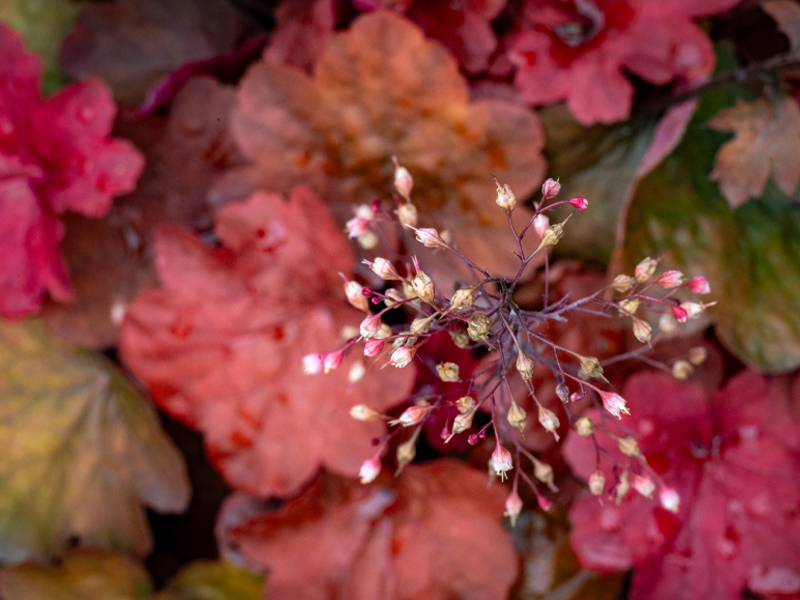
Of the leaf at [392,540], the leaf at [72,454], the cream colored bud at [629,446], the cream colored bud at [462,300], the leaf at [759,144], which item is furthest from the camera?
the leaf at [72,454]

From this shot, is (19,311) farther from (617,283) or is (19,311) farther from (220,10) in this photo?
(617,283)

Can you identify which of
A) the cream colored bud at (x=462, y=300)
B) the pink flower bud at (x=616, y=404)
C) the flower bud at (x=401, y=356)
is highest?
the cream colored bud at (x=462, y=300)

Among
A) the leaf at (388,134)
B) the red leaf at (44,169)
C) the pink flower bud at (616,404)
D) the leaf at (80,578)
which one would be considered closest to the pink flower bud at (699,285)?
the pink flower bud at (616,404)

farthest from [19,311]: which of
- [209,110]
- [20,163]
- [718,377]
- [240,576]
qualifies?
[718,377]

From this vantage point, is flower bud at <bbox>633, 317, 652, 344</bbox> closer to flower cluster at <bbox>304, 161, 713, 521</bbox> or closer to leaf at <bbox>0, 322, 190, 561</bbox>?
flower cluster at <bbox>304, 161, 713, 521</bbox>

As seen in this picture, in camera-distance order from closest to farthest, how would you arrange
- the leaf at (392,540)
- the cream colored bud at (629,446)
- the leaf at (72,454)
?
the cream colored bud at (629,446)
the leaf at (392,540)
the leaf at (72,454)

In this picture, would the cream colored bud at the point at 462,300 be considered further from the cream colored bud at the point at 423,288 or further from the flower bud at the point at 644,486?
the flower bud at the point at 644,486

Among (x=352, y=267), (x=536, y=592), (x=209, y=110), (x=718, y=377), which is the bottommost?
(x=536, y=592)
